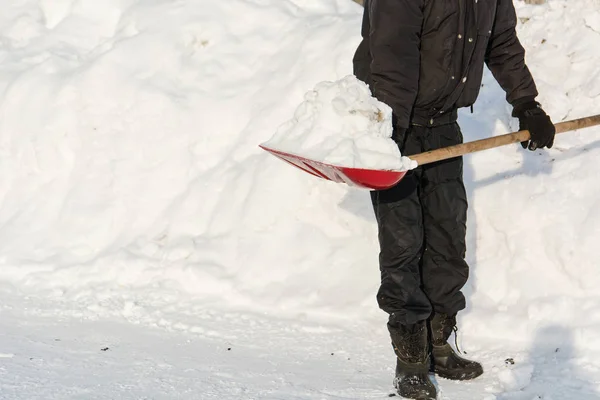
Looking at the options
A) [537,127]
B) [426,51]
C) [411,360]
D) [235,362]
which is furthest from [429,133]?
[235,362]

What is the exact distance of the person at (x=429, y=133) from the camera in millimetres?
3576

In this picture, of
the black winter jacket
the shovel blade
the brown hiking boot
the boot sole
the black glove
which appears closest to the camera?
the shovel blade

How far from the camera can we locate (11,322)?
187 inches

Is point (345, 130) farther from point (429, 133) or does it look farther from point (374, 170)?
point (429, 133)

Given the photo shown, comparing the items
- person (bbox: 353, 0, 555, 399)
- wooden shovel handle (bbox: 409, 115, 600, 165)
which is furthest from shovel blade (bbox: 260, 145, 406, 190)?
person (bbox: 353, 0, 555, 399)

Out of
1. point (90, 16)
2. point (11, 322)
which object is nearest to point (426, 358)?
point (11, 322)

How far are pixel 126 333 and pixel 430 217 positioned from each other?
1.80 m

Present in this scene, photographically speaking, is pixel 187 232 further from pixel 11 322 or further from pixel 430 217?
pixel 430 217

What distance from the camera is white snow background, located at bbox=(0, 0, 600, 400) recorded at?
4.21m

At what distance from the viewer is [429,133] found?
12.7 ft

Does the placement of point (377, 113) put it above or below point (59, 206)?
above

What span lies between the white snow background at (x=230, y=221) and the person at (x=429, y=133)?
0.29 m

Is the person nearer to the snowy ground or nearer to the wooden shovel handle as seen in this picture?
the wooden shovel handle

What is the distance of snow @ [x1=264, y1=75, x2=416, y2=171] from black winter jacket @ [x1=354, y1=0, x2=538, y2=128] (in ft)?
0.42
